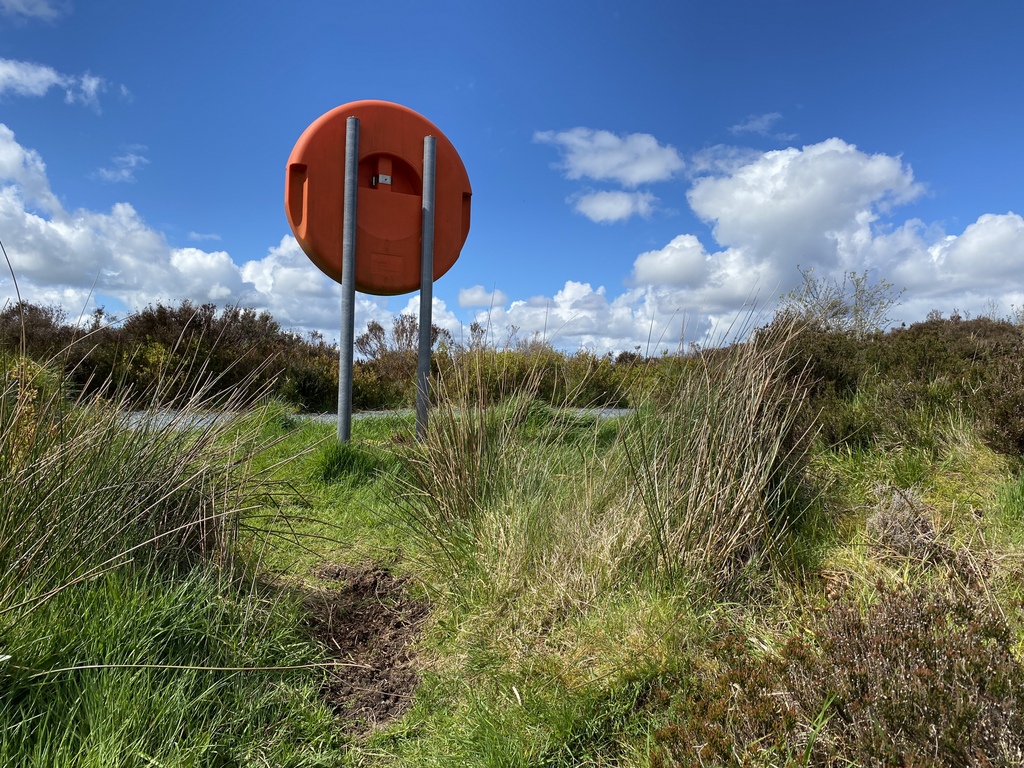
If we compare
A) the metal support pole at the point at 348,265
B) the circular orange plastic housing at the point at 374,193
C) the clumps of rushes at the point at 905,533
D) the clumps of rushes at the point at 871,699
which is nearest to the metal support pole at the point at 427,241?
the circular orange plastic housing at the point at 374,193

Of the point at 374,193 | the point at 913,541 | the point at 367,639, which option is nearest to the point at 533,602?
the point at 367,639

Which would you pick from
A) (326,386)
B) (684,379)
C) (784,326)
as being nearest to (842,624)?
(684,379)

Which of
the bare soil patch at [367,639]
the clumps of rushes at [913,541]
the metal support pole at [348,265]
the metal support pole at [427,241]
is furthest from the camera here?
the metal support pole at [427,241]

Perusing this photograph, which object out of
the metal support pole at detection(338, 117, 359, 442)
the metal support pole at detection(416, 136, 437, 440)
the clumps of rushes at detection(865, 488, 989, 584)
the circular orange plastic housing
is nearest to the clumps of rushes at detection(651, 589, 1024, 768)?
the clumps of rushes at detection(865, 488, 989, 584)

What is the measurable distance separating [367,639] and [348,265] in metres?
3.20

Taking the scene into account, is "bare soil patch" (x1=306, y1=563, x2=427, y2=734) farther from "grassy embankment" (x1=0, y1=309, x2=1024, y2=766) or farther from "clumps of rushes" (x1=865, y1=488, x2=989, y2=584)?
"clumps of rushes" (x1=865, y1=488, x2=989, y2=584)

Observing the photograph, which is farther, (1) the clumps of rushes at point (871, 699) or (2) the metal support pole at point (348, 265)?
(2) the metal support pole at point (348, 265)

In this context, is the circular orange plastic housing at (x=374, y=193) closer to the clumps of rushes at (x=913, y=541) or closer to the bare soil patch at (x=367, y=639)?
the bare soil patch at (x=367, y=639)

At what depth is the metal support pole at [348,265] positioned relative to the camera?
4879 mm

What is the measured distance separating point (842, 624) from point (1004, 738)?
0.42 m

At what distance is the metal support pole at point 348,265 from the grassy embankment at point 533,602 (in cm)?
156

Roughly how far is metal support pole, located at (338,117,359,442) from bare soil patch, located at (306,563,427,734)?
1992 millimetres

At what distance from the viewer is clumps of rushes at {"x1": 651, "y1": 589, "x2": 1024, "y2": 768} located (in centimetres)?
121

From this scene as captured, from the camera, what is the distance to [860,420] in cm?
430
